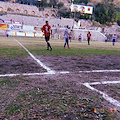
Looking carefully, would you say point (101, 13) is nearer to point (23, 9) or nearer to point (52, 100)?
point (23, 9)

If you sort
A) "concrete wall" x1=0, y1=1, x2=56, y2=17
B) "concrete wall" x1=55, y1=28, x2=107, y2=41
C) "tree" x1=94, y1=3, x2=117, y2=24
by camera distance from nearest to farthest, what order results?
"concrete wall" x1=55, y1=28, x2=107, y2=41, "concrete wall" x1=0, y1=1, x2=56, y2=17, "tree" x1=94, y1=3, x2=117, y2=24

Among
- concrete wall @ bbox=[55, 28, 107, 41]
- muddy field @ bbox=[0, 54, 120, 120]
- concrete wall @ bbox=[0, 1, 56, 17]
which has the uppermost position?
concrete wall @ bbox=[0, 1, 56, 17]

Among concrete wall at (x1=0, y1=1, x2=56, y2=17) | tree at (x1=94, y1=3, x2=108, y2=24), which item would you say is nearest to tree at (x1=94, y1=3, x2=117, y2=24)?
tree at (x1=94, y1=3, x2=108, y2=24)

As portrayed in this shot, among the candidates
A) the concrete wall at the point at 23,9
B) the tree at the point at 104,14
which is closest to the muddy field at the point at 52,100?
the concrete wall at the point at 23,9

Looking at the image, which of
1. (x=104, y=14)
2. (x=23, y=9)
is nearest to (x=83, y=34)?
(x=23, y=9)

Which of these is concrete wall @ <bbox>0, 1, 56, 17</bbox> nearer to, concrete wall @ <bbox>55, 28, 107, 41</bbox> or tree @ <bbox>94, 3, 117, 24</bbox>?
tree @ <bbox>94, 3, 117, 24</bbox>

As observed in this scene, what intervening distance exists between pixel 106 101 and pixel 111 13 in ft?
335

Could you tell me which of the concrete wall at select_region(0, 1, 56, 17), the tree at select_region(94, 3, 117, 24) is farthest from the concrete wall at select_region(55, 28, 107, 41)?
the tree at select_region(94, 3, 117, 24)

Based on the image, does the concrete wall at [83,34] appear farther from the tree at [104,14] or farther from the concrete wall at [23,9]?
the tree at [104,14]

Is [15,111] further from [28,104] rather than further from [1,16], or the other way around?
[1,16]

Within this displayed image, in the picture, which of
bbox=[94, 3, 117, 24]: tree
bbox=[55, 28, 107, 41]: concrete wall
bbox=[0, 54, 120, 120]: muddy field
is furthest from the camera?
bbox=[94, 3, 117, 24]: tree

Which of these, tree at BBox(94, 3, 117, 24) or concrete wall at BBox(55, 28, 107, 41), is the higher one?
tree at BBox(94, 3, 117, 24)

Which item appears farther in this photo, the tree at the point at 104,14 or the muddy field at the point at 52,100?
the tree at the point at 104,14

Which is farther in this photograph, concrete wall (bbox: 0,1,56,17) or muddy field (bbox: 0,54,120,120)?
concrete wall (bbox: 0,1,56,17)
